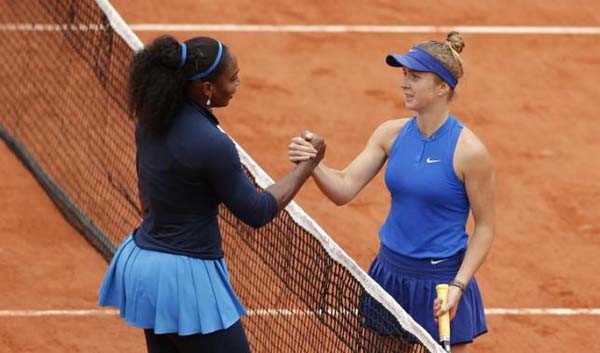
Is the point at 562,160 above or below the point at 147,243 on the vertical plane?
below

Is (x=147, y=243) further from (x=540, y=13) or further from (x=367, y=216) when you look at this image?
(x=540, y=13)

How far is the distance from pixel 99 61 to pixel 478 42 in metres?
4.60

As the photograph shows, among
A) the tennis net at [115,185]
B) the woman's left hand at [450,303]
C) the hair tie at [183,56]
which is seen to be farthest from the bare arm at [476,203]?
the hair tie at [183,56]

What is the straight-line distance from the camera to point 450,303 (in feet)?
18.7

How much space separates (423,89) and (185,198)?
1.27m

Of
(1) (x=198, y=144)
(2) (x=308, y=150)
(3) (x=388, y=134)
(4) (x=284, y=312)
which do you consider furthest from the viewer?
(4) (x=284, y=312)

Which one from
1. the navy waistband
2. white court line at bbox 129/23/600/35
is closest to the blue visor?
the navy waistband

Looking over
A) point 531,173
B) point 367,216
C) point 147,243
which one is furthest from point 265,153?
point 147,243

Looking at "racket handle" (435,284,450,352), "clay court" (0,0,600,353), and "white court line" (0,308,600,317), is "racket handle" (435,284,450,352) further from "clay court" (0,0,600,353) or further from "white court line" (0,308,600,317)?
"clay court" (0,0,600,353)

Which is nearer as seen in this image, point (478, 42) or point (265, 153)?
point (265, 153)

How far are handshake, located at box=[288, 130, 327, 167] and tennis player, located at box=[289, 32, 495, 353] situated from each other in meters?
0.08

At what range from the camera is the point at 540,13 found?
13.5 m

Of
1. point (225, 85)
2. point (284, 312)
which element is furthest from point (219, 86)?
point (284, 312)

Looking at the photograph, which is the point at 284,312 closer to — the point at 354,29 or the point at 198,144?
the point at 198,144
